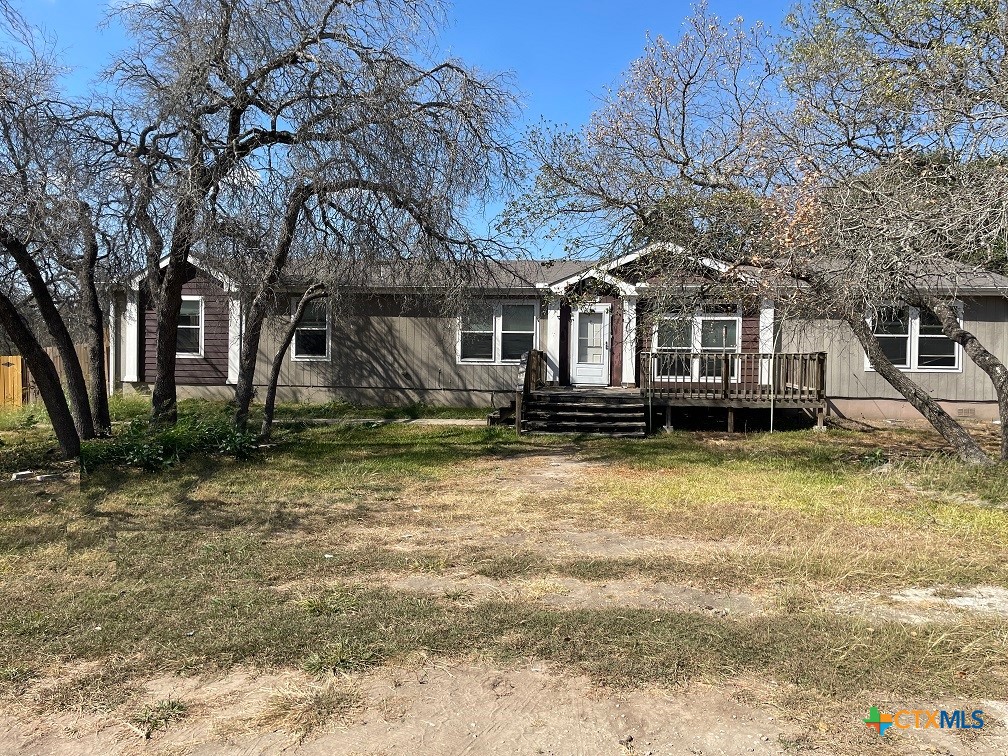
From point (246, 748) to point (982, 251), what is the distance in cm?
776

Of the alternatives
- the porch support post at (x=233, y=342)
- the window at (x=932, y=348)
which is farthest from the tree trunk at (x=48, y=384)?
the window at (x=932, y=348)

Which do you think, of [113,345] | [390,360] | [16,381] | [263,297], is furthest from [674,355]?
[16,381]

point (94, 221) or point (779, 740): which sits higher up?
point (94, 221)

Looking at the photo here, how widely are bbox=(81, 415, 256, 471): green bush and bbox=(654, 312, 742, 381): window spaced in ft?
26.2

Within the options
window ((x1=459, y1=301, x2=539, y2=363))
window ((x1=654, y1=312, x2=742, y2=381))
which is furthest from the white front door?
window ((x1=654, y1=312, x2=742, y2=381))

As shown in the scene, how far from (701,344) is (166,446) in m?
10.3

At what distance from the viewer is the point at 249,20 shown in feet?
30.9

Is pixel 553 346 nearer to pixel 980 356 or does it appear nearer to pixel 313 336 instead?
pixel 313 336

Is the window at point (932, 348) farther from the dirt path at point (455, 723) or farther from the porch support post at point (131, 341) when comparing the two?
the porch support post at point (131, 341)

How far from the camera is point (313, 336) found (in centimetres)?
1639

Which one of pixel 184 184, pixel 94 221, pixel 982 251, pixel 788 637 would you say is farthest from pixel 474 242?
pixel 788 637

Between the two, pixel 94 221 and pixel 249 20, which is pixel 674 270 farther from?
pixel 94 221

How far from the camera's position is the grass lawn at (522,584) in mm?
3396

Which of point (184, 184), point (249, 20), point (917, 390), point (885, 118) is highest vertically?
point (249, 20)
